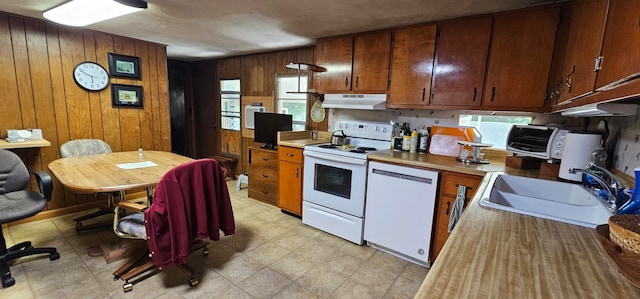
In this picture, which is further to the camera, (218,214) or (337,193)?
(337,193)

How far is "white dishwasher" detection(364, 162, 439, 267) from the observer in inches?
85.7

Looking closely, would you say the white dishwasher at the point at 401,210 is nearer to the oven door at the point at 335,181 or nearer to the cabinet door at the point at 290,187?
the oven door at the point at 335,181

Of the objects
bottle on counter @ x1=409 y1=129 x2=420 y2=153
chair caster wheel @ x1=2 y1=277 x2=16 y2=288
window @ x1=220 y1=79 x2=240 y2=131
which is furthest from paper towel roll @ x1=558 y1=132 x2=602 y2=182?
window @ x1=220 y1=79 x2=240 y2=131

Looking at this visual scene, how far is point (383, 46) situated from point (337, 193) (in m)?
1.54

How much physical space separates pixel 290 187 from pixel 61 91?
9.13ft

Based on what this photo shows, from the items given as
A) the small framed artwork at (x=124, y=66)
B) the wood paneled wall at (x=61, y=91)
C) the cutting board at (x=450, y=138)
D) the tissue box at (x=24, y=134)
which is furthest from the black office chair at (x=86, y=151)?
the cutting board at (x=450, y=138)

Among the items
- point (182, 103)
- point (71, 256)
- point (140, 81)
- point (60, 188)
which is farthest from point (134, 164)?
point (182, 103)

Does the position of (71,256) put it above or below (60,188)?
below

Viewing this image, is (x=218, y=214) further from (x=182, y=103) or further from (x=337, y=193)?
(x=182, y=103)

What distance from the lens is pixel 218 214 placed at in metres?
2.08

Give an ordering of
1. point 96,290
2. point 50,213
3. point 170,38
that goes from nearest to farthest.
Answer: point 96,290, point 50,213, point 170,38

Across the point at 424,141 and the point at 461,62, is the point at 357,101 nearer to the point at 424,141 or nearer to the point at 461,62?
the point at 424,141

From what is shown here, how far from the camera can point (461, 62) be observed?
2.30m

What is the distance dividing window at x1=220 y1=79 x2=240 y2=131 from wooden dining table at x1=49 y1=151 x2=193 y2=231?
75.4 inches
